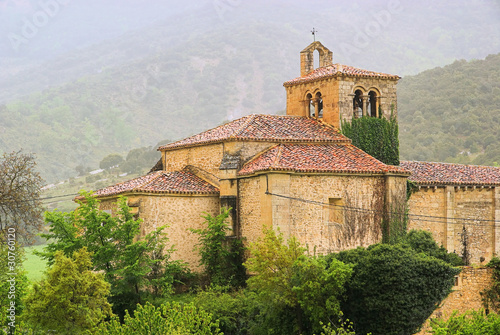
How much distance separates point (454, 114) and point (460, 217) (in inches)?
1699

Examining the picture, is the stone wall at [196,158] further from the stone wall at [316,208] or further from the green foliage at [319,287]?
the green foliage at [319,287]

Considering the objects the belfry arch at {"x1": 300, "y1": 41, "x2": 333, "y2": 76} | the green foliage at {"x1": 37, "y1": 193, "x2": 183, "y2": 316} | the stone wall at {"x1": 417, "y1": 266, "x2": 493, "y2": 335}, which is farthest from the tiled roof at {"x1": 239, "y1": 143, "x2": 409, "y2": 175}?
the belfry arch at {"x1": 300, "y1": 41, "x2": 333, "y2": 76}

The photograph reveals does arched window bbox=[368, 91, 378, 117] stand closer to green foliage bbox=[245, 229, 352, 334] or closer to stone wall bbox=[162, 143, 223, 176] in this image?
stone wall bbox=[162, 143, 223, 176]

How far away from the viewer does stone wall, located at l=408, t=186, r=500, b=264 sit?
3184cm

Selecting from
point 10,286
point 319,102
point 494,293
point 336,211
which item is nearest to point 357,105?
point 319,102

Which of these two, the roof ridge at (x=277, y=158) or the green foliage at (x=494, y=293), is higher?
the roof ridge at (x=277, y=158)

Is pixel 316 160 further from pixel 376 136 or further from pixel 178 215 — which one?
pixel 178 215

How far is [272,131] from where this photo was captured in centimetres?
2958

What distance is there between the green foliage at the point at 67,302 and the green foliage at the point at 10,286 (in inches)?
58.6

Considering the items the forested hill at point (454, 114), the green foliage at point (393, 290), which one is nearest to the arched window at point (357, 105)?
the green foliage at point (393, 290)

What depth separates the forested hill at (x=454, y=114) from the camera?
69.1 m

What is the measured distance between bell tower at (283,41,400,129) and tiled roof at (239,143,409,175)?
2254 millimetres

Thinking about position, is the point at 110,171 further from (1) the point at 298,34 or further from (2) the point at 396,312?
(1) the point at 298,34

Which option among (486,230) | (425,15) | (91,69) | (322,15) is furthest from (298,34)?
(486,230)
